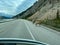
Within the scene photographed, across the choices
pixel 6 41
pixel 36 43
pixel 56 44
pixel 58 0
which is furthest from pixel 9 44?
pixel 58 0

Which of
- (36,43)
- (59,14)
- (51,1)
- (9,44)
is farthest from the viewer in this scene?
(51,1)

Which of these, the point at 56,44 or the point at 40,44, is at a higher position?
the point at 40,44

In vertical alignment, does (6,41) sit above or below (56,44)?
above

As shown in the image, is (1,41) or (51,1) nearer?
(1,41)

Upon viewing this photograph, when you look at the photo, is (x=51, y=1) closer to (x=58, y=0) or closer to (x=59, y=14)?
(x=58, y=0)

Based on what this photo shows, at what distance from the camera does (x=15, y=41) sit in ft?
13.6

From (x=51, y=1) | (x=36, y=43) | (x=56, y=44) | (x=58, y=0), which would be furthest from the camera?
(x=51, y=1)

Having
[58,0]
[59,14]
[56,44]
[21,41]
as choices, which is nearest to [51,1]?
A: [58,0]

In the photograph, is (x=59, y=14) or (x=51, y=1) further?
(x=51, y=1)

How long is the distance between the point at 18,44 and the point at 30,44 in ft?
0.64

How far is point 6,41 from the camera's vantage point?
4.09 meters

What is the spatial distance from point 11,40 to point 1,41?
0.17 m

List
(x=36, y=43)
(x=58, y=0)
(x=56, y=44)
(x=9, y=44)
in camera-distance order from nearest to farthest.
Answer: (x=9, y=44) → (x=36, y=43) → (x=56, y=44) → (x=58, y=0)

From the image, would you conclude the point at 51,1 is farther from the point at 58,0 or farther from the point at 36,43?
the point at 36,43
